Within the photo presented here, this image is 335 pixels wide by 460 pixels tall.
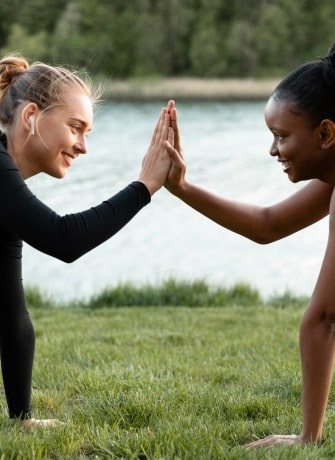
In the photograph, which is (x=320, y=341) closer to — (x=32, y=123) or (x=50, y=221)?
(x=50, y=221)

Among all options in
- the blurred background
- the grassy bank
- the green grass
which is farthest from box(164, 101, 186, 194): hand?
the grassy bank

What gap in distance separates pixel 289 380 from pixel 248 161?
16.3m

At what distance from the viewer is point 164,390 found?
3035mm

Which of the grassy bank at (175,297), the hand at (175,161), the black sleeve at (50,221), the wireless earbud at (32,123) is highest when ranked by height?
the wireless earbud at (32,123)

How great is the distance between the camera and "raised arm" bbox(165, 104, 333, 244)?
2.81 metres

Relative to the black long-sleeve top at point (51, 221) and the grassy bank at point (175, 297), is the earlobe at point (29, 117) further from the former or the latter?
the grassy bank at point (175, 297)

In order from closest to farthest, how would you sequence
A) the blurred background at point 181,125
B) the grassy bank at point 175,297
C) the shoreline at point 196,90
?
the grassy bank at point 175,297 → the blurred background at point 181,125 → the shoreline at point 196,90

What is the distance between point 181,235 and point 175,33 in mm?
45772

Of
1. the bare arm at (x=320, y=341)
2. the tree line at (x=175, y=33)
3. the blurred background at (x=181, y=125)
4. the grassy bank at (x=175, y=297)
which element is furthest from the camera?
the tree line at (x=175, y=33)

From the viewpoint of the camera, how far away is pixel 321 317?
7.41 feet

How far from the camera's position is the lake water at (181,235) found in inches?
359

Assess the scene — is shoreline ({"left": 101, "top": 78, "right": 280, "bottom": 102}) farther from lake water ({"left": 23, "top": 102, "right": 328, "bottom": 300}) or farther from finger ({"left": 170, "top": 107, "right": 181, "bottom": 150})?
finger ({"left": 170, "top": 107, "right": 181, "bottom": 150})

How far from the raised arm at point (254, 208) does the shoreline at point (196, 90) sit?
32858 millimetres

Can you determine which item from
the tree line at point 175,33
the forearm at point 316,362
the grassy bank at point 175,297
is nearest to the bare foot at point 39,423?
the forearm at point 316,362
